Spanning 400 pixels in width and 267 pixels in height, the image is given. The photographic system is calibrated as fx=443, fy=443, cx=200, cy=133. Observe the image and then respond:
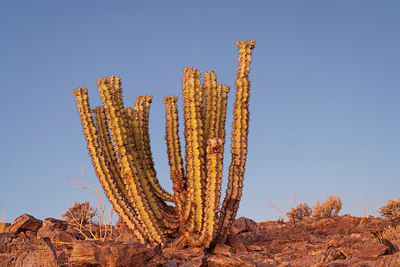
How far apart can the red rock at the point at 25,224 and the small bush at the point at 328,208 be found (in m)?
9.88

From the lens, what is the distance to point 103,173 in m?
10.3

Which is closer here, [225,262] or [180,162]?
[225,262]

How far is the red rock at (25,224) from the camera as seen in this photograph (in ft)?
45.4

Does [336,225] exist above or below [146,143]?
below

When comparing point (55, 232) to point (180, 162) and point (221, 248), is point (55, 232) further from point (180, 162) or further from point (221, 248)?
point (221, 248)

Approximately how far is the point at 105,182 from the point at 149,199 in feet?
3.69

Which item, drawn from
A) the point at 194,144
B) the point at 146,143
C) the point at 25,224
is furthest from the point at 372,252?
the point at 25,224

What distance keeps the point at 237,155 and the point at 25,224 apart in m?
7.86

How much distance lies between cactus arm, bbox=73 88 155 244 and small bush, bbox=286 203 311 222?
853 cm

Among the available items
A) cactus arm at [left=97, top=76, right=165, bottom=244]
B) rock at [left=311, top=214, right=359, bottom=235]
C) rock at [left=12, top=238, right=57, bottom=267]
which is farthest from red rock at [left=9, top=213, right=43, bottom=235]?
rock at [left=311, top=214, right=359, bottom=235]

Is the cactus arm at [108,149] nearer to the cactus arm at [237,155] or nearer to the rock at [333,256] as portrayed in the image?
the cactus arm at [237,155]

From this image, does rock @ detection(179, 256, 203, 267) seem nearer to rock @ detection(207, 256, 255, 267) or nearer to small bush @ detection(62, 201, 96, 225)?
rock @ detection(207, 256, 255, 267)

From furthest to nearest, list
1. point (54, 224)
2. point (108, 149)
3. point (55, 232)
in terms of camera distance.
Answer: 1. point (54, 224)
2. point (55, 232)
3. point (108, 149)

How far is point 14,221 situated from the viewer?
1409 cm
